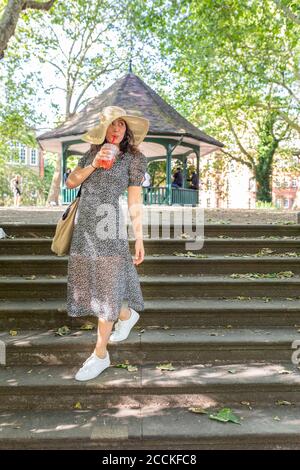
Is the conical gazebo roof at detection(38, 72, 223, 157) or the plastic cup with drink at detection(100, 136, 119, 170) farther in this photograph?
the conical gazebo roof at detection(38, 72, 223, 157)

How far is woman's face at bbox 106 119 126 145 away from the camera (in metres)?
3.22

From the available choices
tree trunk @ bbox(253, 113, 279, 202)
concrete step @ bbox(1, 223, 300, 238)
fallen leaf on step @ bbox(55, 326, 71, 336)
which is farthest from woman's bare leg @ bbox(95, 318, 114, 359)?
tree trunk @ bbox(253, 113, 279, 202)

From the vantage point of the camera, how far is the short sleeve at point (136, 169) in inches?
130

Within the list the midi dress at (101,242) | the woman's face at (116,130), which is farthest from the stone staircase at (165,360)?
the woman's face at (116,130)

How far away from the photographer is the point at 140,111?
15328 mm

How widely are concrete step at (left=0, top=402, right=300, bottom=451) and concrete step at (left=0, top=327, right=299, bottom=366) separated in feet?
1.97

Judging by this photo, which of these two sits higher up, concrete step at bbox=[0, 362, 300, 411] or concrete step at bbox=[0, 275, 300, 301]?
concrete step at bbox=[0, 275, 300, 301]

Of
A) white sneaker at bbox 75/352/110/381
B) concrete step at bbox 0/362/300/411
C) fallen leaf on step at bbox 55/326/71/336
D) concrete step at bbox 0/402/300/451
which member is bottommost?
concrete step at bbox 0/402/300/451

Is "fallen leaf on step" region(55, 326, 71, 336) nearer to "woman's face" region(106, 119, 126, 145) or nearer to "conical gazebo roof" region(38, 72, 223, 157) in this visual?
"woman's face" region(106, 119, 126, 145)

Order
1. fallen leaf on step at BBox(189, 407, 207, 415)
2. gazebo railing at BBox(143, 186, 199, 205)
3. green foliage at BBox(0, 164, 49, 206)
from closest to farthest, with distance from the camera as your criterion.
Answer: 1. fallen leaf on step at BBox(189, 407, 207, 415)
2. gazebo railing at BBox(143, 186, 199, 205)
3. green foliage at BBox(0, 164, 49, 206)

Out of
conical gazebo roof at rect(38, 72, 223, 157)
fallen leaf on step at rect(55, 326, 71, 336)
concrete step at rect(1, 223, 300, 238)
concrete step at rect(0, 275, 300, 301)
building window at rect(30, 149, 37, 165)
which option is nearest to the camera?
fallen leaf on step at rect(55, 326, 71, 336)

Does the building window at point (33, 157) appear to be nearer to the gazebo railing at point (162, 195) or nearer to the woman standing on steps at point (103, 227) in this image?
the gazebo railing at point (162, 195)
